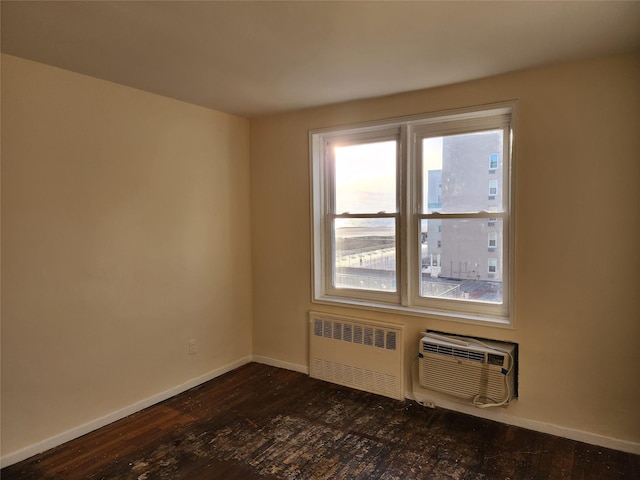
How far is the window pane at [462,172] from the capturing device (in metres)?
2.95

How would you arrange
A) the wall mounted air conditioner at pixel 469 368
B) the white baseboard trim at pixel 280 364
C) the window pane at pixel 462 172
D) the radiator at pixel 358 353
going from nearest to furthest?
1. the wall mounted air conditioner at pixel 469 368
2. the window pane at pixel 462 172
3. the radiator at pixel 358 353
4. the white baseboard trim at pixel 280 364

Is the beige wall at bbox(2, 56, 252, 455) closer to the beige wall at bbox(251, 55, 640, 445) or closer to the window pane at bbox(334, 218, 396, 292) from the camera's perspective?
the window pane at bbox(334, 218, 396, 292)

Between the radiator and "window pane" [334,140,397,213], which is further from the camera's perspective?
"window pane" [334,140,397,213]

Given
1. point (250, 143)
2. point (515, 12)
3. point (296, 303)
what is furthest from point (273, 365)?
point (515, 12)

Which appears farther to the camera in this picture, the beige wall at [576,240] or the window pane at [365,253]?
the window pane at [365,253]

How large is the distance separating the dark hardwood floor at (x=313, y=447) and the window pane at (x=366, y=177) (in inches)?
64.9

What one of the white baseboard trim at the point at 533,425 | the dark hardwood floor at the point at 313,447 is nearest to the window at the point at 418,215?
the white baseboard trim at the point at 533,425

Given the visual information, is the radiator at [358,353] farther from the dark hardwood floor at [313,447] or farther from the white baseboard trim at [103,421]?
the white baseboard trim at [103,421]

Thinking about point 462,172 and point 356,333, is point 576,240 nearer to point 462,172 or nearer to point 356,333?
point 462,172

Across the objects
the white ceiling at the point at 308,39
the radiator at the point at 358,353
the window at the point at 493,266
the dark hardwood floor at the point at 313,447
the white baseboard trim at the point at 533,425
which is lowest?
the dark hardwood floor at the point at 313,447

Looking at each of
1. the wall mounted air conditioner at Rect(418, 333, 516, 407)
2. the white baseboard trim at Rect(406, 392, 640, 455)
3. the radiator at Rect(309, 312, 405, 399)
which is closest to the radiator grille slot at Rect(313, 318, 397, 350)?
the radiator at Rect(309, 312, 405, 399)

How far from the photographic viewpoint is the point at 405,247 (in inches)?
130

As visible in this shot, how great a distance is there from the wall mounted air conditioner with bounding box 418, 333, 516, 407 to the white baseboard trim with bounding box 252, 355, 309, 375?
1.19 metres

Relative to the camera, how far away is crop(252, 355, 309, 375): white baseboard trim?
3.79 meters
